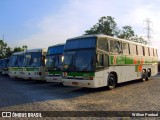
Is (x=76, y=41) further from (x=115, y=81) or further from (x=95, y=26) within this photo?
(x=95, y=26)

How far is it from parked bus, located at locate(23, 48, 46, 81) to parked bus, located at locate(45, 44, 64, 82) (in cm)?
100

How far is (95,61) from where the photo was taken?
13.4 m

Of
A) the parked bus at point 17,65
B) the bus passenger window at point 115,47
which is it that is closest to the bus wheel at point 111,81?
the bus passenger window at point 115,47

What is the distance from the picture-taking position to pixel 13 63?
2417cm

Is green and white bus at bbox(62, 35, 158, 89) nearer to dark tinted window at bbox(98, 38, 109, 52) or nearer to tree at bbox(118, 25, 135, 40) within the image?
dark tinted window at bbox(98, 38, 109, 52)

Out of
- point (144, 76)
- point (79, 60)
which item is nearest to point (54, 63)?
point (79, 60)

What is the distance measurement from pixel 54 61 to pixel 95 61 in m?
5.78

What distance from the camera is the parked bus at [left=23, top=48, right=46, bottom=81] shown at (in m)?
19.8

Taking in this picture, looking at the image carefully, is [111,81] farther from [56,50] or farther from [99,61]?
[56,50]

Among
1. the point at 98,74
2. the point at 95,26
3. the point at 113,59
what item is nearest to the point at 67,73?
the point at 98,74

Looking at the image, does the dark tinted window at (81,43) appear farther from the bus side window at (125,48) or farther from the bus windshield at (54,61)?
the bus side window at (125,48)

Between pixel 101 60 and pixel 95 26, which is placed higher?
pixel 95 26

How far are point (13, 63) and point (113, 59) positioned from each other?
39.7 ft

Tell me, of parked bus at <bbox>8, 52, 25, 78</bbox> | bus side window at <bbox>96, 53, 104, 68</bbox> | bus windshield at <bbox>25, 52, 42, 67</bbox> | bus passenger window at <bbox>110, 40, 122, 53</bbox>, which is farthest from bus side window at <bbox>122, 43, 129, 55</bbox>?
parked bus at <bbox>8, 52, 25, 78</bbox>
